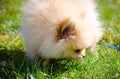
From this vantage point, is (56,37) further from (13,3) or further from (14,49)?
(13,3)

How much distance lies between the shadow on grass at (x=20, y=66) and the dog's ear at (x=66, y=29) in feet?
1.57

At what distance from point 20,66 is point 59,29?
72 cm

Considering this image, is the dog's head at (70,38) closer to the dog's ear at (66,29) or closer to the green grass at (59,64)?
the dog's ear at (66,29)

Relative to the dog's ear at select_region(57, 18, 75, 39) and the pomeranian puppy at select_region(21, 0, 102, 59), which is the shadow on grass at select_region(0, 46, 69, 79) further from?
the dog's ear at select_region(57, 18, 75, 39)

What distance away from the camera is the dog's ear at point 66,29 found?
165 inches

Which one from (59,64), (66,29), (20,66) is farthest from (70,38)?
(20,66)

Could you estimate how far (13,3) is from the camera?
8516mm

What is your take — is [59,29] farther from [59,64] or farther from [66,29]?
[59,64]

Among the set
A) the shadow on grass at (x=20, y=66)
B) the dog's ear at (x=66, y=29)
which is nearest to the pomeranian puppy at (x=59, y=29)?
the dog's ear at (x=66, y=29)

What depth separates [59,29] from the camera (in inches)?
168

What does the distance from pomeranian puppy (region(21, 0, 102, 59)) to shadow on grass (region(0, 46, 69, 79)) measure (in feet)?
0.65

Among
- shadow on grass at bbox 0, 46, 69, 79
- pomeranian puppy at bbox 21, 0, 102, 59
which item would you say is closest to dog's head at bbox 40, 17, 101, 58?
pomeranian puppy at bbox 21, 0, 102, 59

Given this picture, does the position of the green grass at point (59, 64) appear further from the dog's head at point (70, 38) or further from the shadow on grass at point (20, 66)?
the dog's head at point (70, 38)

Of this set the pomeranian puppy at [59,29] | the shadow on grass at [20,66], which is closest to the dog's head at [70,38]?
the pomeranian puppy at [59,29]
